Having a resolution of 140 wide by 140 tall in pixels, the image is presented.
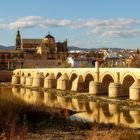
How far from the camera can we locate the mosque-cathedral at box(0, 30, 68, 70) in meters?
74.4

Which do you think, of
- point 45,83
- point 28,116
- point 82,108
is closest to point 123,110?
point 82,108

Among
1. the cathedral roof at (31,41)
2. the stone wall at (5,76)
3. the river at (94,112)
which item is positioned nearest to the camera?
the river at (94,112)

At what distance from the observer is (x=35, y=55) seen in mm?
80688

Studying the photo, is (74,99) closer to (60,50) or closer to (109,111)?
(109,111)

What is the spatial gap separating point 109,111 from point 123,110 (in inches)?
34.1

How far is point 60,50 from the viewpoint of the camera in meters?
88.9

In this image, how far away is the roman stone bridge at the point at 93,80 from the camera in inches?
1186

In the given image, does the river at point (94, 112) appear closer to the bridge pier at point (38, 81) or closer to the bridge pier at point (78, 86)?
the bridge pier at point (78, 86)

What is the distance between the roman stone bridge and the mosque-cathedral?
1841 centimetres

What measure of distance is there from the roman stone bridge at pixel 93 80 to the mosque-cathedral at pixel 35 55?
1841 centimetres

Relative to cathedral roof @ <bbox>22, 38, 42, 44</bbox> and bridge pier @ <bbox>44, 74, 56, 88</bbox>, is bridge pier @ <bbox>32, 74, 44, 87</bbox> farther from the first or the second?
cathedral roof @ <bbox>22, 38, 42, 44</bbox>

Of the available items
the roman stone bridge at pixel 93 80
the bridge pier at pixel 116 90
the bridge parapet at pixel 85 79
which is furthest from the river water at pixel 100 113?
the bridge parapet at pixel 85 79

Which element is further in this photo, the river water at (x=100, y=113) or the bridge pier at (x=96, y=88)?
the bridge pier at (x=96, y=88)

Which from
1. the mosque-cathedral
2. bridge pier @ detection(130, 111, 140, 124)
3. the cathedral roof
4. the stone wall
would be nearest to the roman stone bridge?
bridge pier @ detection(130, 111, 140, 124)
